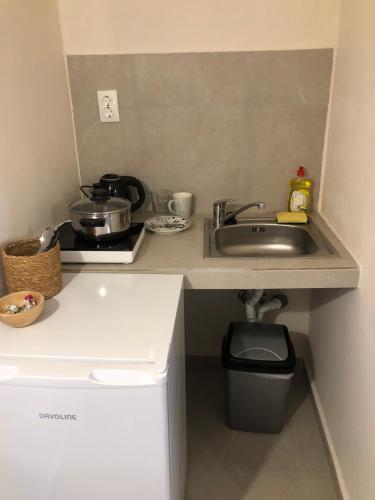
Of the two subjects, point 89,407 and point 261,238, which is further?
point 261,238

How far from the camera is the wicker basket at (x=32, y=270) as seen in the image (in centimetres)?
107

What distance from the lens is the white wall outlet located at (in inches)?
64.6

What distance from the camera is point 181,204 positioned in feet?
5.62

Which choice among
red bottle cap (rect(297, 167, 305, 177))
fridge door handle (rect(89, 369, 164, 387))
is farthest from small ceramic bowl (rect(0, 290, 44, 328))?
red bottle cap (rect(297, 167, 305, 177))

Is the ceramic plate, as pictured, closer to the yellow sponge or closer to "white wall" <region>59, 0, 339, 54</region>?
the yellow sponge

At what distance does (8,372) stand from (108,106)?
120cm

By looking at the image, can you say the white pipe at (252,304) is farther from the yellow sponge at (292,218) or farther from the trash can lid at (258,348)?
the yellow sponge at (292,218)

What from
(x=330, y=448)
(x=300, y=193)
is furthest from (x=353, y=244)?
(x=330, y=448)

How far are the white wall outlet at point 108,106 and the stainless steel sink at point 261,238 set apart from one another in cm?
61

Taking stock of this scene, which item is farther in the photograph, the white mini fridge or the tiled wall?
the tiled wall

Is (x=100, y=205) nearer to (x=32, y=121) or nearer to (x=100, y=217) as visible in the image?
(x=100, y=217)

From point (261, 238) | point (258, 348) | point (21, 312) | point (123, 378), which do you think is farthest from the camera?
point (261, 238)

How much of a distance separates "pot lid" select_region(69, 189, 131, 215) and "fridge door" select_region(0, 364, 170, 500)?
0.61 m

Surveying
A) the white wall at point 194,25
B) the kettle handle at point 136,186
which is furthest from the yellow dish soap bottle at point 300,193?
the kettle handle at point 136,186
